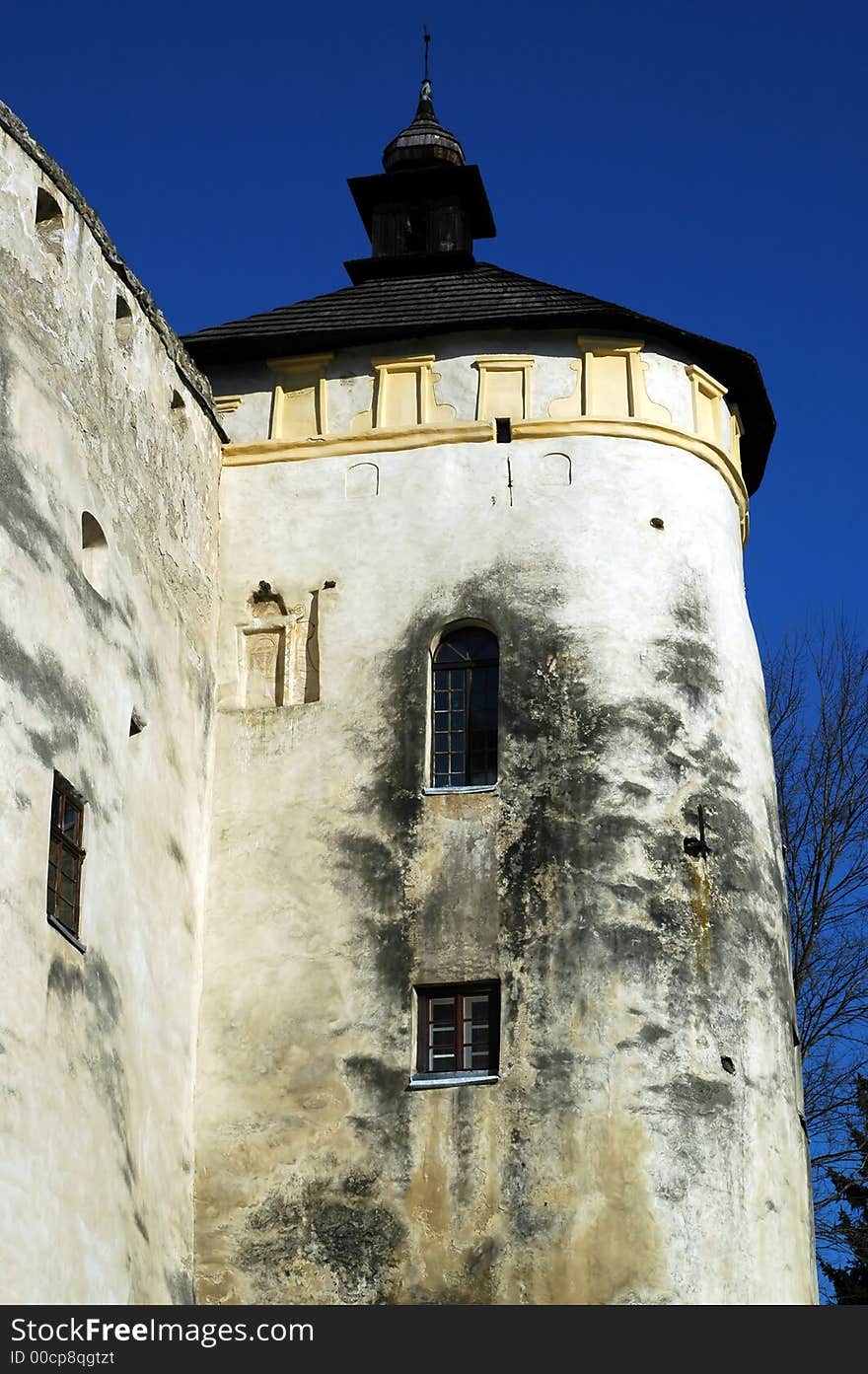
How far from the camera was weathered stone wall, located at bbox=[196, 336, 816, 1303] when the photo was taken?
21.3m

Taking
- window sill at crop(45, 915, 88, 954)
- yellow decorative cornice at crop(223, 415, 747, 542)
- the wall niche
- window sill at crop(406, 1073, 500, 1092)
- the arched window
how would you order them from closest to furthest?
window sill at crop(45, 915, 88, 954)
window sill at crop(406, 1073, 500, 1092)
the arched window
the wall niche
yellow decorative cornice at crop(223, 415, 747, 542)

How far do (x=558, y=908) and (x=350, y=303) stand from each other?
8.27 m

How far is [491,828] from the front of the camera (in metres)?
23.0

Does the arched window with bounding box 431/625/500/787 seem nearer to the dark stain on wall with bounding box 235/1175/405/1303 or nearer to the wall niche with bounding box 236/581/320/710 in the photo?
the wall niche with bounding box 236/581/320/710

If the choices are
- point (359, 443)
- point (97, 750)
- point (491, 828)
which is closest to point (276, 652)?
point (359, 443)

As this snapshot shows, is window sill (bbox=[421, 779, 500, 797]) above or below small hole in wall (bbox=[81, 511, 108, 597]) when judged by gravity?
below

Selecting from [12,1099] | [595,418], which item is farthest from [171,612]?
[12,1099]

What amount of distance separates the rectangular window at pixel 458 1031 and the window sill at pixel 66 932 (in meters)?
3.98

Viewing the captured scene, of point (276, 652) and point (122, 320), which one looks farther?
point (276, 652)

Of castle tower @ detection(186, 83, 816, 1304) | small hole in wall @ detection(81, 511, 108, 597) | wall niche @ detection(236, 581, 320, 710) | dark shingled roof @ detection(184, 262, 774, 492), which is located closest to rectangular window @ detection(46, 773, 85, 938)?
small hole in wall @ detection(81, 511, 108, 597)

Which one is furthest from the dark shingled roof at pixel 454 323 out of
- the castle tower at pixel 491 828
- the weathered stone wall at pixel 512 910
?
the weathered stone wall at pixel 512 910

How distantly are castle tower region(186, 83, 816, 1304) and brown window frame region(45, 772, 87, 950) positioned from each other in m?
3.33

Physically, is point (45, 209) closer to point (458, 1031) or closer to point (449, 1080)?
point (458, 1031)

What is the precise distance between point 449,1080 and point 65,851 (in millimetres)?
4486
